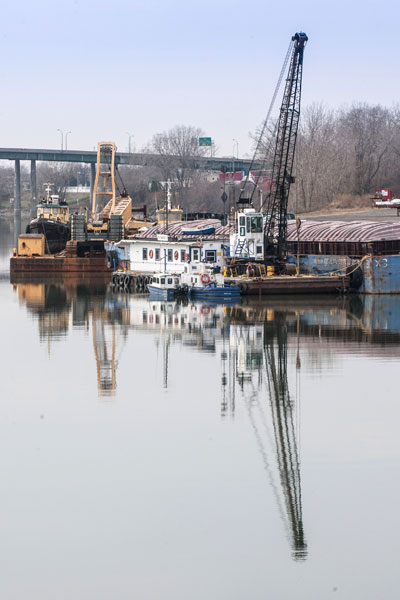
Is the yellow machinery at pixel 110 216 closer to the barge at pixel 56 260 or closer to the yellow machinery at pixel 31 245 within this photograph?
the barge at pixel 56 260

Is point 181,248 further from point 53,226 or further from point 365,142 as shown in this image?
point 365,142

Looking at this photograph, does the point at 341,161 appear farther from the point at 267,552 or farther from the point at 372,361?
the point at 267,552

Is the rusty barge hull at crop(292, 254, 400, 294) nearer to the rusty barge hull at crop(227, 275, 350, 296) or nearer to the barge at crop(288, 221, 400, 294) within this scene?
the barge at crop(288, 221, 400, 294)

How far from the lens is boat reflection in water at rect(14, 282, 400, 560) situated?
2798 cm

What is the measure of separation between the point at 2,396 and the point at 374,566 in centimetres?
1752

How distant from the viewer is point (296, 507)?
22609 millimetres

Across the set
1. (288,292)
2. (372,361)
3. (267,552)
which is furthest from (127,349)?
(267,552)

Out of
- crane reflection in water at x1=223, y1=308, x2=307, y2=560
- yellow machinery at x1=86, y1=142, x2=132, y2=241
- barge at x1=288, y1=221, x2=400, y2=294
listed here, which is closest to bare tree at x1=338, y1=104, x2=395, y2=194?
yellow machinery at x1=86, y1=142, x2=132, y2=241

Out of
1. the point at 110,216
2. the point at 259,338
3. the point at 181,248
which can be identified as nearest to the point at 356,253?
the point at 181,248

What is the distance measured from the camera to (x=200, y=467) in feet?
83.8

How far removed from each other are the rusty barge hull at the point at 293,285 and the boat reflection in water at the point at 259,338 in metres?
0.98

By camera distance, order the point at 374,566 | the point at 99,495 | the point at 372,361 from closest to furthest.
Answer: the point at 374,566
the point at 99,495
the point at 372,361

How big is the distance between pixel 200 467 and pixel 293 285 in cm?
3777

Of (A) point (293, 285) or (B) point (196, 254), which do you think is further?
(B) point (196, 254)
